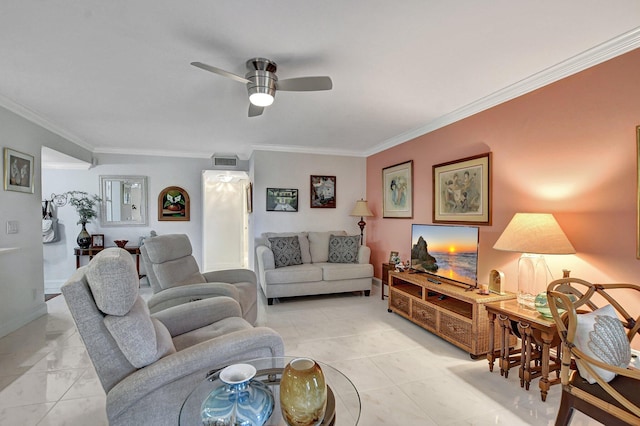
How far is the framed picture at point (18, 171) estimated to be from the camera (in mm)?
2945

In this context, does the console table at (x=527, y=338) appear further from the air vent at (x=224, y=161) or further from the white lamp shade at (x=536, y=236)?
the air vent at (x=224, y=161)

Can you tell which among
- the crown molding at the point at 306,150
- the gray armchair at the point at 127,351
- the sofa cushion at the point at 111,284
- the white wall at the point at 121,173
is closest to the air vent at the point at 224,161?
the white wall at the point at 121,173

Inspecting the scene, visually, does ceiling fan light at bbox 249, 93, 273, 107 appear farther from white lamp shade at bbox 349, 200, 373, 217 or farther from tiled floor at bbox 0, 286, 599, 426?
white lamp shade at bbox 349, 200, 373, 217

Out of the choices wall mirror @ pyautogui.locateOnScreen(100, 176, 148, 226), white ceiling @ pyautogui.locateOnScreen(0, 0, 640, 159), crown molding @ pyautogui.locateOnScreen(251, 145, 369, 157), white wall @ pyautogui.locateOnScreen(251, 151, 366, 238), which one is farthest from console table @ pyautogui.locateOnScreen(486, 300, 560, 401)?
wall mirror @ pyautogui.locateOnScreen(100, 176, 148, 226)

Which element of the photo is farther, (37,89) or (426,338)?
(426,338)

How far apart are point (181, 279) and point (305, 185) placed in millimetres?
2732

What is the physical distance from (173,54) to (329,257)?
3.29 m

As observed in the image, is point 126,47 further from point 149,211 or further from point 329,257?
point 149,211

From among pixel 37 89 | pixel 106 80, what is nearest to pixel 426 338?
pixel 106 80

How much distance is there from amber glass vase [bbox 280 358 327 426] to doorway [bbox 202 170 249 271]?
5.45 metres

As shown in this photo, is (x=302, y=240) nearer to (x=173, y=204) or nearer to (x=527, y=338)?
(x=173, y=204)

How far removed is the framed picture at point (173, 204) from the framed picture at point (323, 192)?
2352 millimetres

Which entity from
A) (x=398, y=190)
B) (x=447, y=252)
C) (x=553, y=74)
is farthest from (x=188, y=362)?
(x=398, y=190)

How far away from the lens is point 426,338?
287cm
